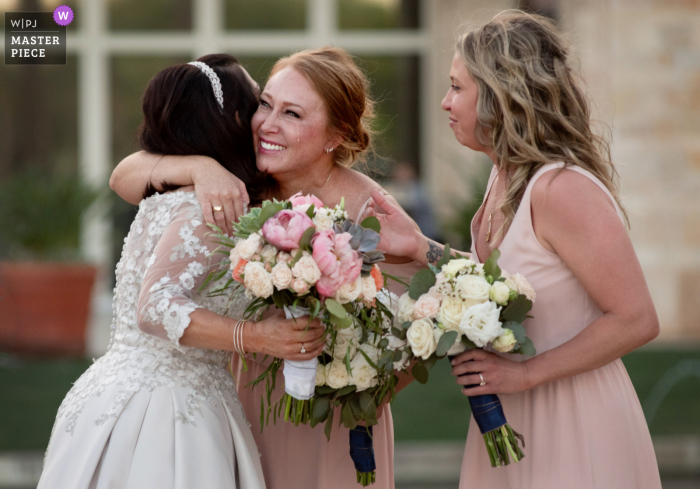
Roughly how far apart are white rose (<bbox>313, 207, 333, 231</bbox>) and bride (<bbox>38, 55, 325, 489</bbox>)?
0.94 feet

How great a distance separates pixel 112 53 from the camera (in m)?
10.4

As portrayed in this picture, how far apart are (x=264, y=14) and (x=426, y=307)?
28.9ft

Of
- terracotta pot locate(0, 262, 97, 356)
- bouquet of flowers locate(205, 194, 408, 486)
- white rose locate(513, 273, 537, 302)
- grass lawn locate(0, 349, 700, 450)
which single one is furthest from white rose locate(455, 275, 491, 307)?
terracotta pot locate(0, 262, 97, 356)

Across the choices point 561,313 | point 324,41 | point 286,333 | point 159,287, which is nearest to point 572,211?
point 561,313

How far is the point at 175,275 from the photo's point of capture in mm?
2365

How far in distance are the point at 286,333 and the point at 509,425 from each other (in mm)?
756

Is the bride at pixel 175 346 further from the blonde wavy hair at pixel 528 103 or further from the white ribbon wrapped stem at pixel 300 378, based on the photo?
the blonde wavy hair at pixel 528 103

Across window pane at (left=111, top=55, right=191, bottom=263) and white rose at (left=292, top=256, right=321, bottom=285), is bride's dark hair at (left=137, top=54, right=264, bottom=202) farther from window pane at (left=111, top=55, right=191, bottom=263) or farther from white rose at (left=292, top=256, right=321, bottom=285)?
window pane at (left=111, top=55, right=191, bottom=263)

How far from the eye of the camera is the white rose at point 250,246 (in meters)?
2.14

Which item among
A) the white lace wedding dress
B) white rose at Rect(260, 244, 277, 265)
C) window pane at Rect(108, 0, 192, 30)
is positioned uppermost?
window pane at Rect(108, 0, 192, 30)

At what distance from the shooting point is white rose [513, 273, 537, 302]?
2299mm

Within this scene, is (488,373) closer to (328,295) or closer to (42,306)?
(328,295)

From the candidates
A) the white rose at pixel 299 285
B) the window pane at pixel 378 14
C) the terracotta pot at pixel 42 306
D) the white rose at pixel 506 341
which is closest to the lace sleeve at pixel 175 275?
the white rose at pixel 299 285

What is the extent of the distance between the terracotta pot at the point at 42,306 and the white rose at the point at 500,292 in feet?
21.6
